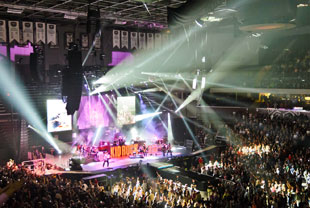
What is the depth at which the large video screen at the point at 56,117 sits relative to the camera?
16.4 metres

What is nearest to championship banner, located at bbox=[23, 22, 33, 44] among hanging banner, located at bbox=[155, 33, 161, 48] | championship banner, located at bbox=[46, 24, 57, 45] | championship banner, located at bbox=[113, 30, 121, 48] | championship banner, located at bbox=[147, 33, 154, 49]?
championship banner, located at bbox=[46, 24, 57, 45]

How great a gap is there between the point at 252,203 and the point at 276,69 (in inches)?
502

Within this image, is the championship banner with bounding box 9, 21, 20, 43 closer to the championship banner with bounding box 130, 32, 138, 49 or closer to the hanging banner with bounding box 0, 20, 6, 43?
the hanging banner with bounding box 0, 20, 6, 43

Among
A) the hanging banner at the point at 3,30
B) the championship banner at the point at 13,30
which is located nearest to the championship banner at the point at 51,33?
the championship banner at the point at 13,30

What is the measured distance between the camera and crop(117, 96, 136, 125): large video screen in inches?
767

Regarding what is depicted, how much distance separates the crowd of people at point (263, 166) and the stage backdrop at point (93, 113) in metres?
6.91

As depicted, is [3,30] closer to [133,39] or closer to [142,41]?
[133,39]


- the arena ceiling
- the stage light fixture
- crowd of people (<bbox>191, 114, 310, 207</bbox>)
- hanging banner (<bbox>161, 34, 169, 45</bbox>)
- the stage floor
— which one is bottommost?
the stage floor

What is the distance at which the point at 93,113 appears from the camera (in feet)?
60.8

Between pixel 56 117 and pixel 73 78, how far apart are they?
17.1ft

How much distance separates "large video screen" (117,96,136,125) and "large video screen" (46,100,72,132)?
3494 mm

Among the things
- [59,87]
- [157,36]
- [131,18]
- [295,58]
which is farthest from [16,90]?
[295,58]

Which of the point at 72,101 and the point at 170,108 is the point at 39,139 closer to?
the point at 72,101

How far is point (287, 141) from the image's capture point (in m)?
14.1
